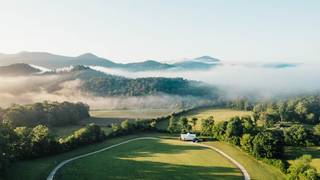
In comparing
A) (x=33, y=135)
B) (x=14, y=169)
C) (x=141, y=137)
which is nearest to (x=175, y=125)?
(x=141, y=137)

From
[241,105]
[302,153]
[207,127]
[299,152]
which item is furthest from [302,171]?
[241,105]

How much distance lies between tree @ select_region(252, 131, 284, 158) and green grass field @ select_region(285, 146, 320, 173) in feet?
10.6

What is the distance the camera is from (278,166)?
272ft

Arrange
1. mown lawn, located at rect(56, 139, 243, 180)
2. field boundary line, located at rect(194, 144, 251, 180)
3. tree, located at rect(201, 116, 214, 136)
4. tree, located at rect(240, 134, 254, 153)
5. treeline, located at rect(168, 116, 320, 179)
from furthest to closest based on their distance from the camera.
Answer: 1. tree, located at rect(201, 116, 214, 136)
2. tree, located at rect(240, 134, 254, 153)
3. treeline, located at rect(168, 116, 320, 179)
4. field boundary line, located at rect(194, 144, 251, 180)
5. mown lawn, located at rect(56, 139, 243, 180)

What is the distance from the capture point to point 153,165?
79938 millimetres

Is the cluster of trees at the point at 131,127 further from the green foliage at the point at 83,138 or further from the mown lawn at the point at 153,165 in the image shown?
the mown lawn at the point at 153,165

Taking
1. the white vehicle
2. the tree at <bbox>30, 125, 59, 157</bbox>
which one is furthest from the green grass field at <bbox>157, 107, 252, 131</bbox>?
the tree at <bbox>30, 125, 59, 157</bbox>

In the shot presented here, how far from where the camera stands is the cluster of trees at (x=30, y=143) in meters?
67.6

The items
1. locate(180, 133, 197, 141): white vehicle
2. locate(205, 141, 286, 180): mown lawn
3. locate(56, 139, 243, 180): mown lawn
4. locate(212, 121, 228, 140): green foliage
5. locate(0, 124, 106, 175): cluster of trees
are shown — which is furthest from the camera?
locate(180, 133, 197, 141): white vehicle

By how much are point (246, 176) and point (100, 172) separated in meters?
26.9

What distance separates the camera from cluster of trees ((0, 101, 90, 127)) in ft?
384

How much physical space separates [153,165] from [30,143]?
25248mm

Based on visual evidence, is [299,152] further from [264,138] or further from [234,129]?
[234,129]

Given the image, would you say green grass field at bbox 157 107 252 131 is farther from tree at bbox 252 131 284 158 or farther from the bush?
the bush
